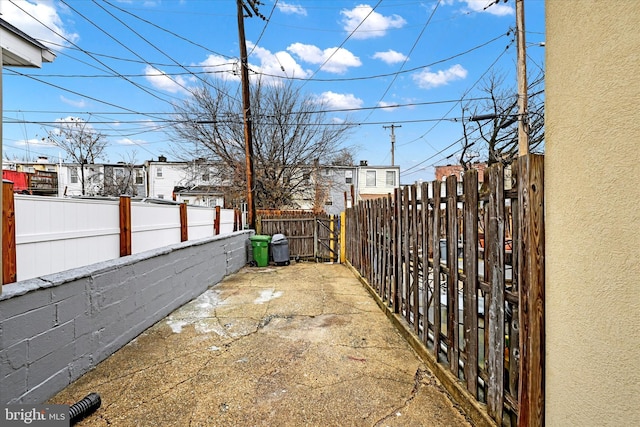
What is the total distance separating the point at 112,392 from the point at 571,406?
3.25m

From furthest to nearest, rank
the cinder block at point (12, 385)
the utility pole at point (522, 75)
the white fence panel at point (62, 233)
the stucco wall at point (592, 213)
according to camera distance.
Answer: the utility pole at point (522, 75), the white fence panel at point (62, 233), the cinder block at point (12, 385), the stucco wall at point (592, 213)

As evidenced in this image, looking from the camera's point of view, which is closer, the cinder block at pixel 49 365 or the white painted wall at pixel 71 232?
the cinder block at pixel 49 365

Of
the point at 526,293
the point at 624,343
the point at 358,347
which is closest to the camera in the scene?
the point at 624,343

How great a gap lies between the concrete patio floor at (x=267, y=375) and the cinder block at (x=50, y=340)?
40cm

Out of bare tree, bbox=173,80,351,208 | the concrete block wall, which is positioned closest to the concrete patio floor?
the concrete block wall

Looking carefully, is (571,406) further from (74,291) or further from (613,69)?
(74,291)

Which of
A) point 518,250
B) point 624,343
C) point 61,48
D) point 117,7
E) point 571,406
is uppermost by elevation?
point 117,7

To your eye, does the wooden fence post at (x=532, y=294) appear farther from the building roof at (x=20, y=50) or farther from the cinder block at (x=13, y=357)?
the building roof at (x=20, y=50)

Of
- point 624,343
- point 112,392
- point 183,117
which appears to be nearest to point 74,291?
point 112,392

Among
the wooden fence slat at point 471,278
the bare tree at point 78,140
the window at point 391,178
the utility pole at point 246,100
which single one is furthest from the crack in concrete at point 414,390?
the window at point 391,178

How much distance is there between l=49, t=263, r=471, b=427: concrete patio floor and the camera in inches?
95.0

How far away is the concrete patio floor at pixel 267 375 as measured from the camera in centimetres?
241

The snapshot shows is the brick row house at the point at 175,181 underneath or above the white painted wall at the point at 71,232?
above

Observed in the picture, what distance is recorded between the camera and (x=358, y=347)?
3.70m
